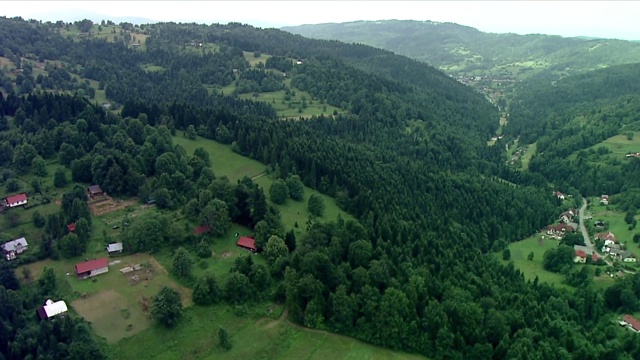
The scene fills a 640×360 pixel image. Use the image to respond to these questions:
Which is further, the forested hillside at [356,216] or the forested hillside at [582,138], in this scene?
the forested hillside at [582,138]

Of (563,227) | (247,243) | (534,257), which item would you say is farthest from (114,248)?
(563,227)

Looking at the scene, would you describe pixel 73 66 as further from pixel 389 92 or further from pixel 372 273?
pixel 372 273

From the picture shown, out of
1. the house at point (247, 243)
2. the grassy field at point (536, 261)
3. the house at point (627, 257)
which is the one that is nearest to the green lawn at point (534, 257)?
the grassy field at point (536, 261)

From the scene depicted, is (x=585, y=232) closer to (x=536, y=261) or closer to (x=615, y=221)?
(x=615, y=221)

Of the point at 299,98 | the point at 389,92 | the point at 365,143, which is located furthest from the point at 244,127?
the point at 389,92

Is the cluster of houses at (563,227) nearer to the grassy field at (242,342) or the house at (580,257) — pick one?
the house at (580,257)

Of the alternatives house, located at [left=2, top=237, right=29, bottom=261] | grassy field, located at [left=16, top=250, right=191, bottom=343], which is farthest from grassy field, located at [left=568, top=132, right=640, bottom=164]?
house, located at [left=2, top=237, right=29, bottom=261]

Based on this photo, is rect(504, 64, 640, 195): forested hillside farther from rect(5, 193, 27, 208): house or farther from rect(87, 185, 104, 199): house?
rect(5, 193, 27, 208): house
